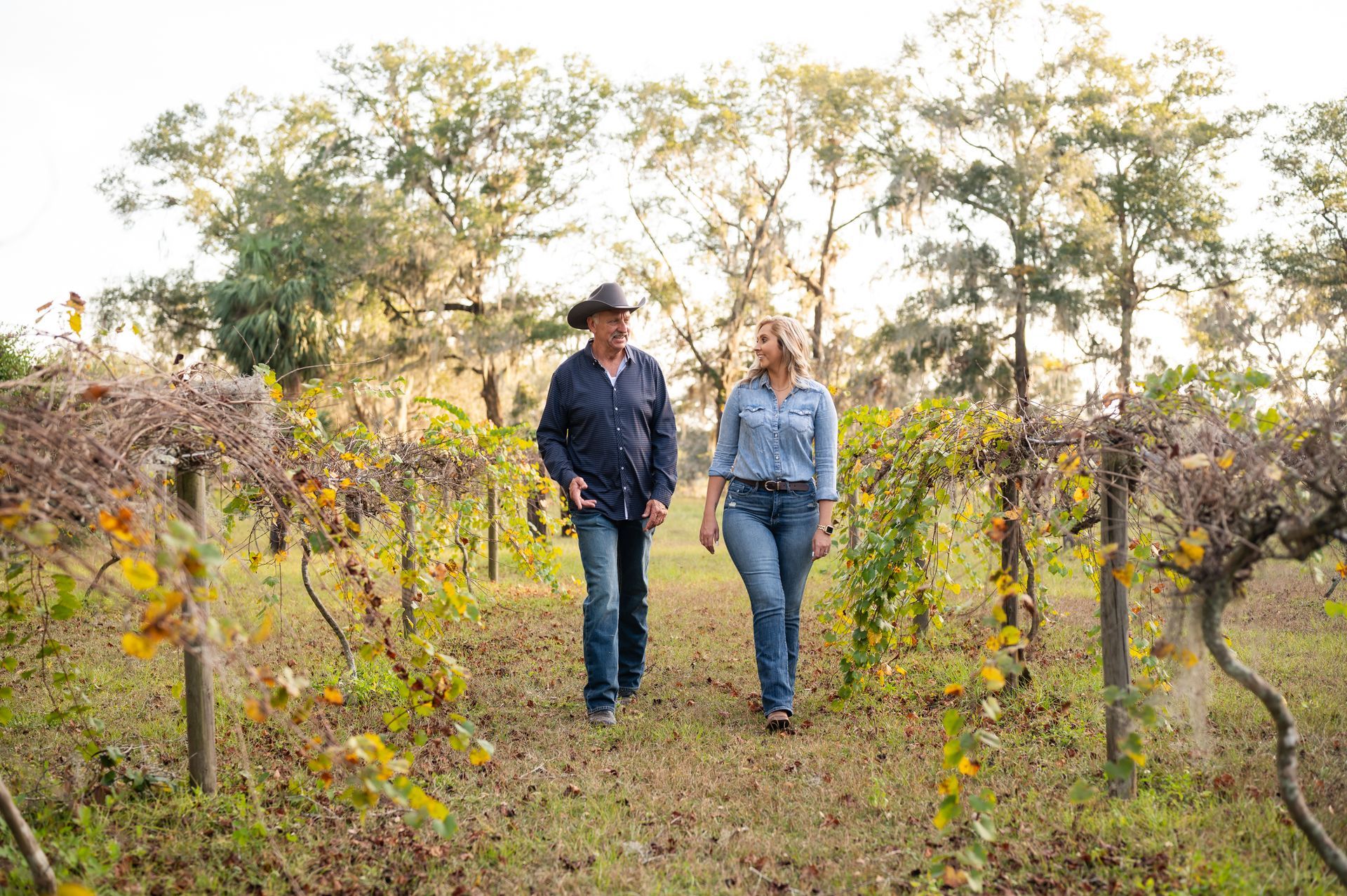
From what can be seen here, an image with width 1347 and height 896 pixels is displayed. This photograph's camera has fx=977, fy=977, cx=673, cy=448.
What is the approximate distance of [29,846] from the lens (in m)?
2.21

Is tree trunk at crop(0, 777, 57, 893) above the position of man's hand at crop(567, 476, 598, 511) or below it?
below

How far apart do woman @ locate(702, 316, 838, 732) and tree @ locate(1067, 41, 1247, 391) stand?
679 inches

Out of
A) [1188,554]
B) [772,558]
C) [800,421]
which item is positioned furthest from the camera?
[800,421]

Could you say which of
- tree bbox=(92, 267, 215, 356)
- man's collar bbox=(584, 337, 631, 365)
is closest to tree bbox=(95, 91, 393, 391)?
tree bbox=(92, 267, 215, 356)

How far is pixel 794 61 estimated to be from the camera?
74.0 feet

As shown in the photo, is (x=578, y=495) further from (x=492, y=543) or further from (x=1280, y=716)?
(x=492, y=543)

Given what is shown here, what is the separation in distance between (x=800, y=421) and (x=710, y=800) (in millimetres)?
1702

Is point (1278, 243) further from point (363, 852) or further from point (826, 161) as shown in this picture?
point (363, 852)

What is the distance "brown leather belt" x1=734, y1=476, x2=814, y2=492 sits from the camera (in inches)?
168

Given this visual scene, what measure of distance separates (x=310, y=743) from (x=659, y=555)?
11.3 meters

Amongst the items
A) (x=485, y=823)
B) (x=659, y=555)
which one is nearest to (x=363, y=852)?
(x=485, y=823)

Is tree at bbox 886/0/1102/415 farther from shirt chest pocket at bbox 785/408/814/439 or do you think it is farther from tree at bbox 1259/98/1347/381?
shirt chest pocket at bbox 785/408/814/439

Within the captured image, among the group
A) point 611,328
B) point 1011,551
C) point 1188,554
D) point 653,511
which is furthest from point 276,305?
point 1188,554

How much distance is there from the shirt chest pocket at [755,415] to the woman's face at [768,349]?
206mm
